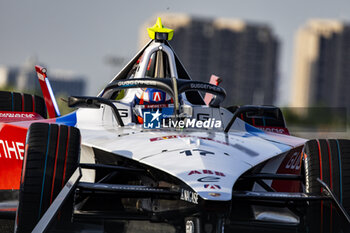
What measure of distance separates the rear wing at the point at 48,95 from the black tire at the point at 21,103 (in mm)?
801

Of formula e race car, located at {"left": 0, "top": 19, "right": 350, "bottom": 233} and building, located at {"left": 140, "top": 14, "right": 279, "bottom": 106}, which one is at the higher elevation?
building, located at {"left": 140, "top": 14, "right": 279, "bottom": 106}

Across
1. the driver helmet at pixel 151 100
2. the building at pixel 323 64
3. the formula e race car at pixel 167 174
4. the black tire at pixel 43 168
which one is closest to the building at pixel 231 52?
the building at pixel 323 64

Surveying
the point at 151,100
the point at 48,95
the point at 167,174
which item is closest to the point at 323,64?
the point at 48,95

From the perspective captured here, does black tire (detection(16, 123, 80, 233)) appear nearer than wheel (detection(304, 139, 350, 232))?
Yes

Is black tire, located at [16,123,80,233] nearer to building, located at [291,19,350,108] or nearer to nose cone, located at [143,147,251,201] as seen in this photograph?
nose cone, located at [143,147,251,201]

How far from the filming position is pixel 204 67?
151625 millimetres

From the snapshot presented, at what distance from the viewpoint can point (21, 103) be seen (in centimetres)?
949

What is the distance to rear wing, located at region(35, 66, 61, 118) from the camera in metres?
10.9

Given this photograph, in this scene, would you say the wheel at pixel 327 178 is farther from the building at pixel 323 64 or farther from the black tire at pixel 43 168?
the building at pixel 323 64

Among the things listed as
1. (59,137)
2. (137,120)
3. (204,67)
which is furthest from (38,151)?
(204,67)

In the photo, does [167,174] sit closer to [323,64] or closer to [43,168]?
[43,168]

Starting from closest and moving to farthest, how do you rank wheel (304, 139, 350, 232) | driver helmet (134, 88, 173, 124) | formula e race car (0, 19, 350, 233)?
formula e race car (0, 19, 350, 233), wheel (304, 139, 350, 232), driver helmet (134, 88, 173, 124)

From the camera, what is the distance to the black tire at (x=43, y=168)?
18.2ft

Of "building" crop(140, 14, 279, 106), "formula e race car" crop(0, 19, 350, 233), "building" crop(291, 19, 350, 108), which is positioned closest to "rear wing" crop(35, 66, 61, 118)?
"formula e race car" crop(0, 19, 350, 233)
